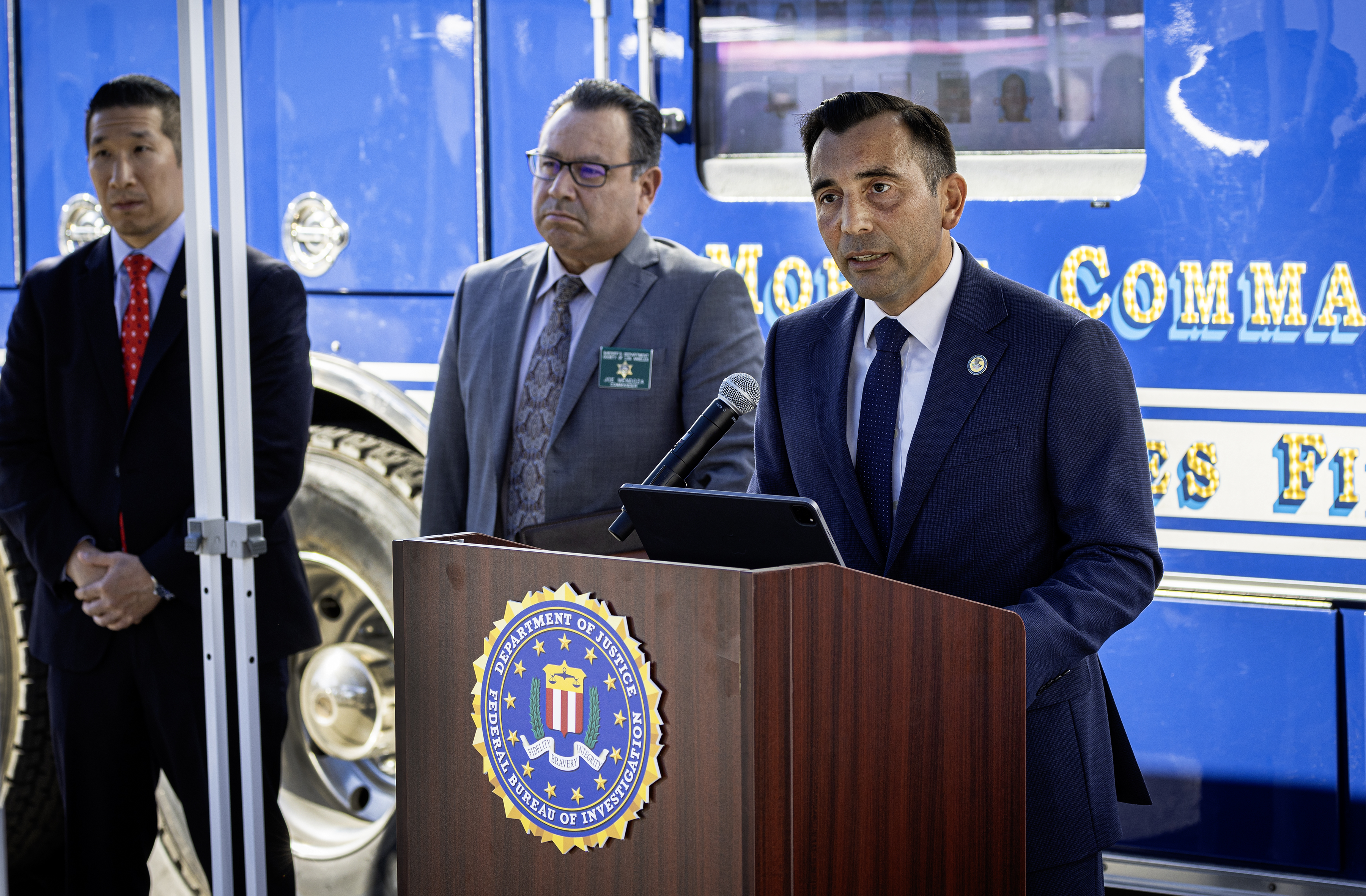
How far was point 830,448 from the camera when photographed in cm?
188

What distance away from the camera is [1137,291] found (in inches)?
108

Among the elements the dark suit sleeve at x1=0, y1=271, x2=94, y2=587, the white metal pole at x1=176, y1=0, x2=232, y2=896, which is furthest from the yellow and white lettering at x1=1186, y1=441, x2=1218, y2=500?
the dark suit sleeve at x1=0, y1=271, x2=94, y2=587

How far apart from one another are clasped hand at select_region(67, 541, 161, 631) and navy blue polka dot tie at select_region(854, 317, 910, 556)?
176 centimetres

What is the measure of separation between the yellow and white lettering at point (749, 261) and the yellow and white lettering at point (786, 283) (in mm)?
42

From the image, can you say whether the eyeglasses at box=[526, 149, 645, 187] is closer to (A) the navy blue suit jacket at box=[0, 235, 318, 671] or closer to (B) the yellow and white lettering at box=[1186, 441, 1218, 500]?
(A) the navy blue suit jacket at box=[0, 235, 318, 671]

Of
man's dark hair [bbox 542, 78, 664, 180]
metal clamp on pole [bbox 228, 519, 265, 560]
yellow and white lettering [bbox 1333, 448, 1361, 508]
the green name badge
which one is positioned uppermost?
man's dark hair [bbox 542, 78, 664, 180]

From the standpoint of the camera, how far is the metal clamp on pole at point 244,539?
2670mm

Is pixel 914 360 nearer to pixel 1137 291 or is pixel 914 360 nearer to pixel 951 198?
pixel 951 198

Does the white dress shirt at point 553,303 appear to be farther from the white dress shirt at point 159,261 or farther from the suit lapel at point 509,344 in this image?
the white dress shirt at point 159,261

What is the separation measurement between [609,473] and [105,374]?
46.0 inches

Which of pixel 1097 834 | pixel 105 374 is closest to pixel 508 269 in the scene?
pixel 105 374

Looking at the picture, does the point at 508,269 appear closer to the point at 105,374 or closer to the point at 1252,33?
the point at 105,374

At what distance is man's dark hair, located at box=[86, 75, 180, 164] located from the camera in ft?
9.09

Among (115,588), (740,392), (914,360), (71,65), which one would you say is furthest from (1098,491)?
(71,65)
